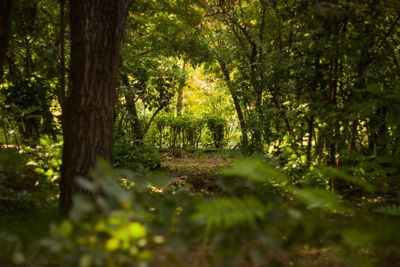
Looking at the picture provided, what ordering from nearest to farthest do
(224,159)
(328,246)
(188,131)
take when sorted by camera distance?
(328,246) → (224,159) → (188,131)

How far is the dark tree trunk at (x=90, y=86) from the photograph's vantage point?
3273 mm

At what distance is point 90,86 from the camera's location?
328 cm

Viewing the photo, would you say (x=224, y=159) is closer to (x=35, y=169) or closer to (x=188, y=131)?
(x=188, y=131)

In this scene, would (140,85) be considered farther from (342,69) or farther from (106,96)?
(106,96)

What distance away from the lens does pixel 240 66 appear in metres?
9.53

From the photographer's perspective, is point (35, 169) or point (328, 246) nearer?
point (328, 246)

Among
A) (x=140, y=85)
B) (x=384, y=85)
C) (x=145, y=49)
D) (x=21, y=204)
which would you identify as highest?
(x=145, y=49)

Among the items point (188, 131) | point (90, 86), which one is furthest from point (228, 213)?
A: point (188, 131)

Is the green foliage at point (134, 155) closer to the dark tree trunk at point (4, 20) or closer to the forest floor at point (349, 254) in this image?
the dark tree trunk at point (4, 20)

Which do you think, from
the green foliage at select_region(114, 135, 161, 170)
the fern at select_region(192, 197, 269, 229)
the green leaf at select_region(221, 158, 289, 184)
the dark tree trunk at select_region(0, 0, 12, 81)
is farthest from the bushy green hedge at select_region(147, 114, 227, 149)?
the fern at select_region(192, 197, 269, 229)

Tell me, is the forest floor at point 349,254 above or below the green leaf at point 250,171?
below

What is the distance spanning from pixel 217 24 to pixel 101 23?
680cm

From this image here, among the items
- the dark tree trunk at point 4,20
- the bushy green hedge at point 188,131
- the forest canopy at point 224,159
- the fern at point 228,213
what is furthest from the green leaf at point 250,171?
the bushy green hedge at point 188,131

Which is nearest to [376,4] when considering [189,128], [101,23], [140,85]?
[101,23]
